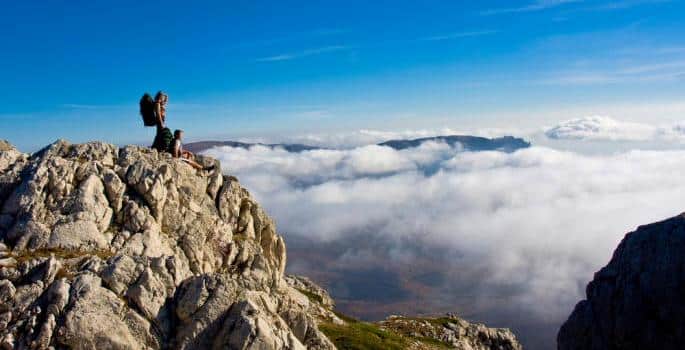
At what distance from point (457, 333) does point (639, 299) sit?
40913mm

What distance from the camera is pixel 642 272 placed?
65.2 metres

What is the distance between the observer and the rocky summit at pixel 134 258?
95.5 ft

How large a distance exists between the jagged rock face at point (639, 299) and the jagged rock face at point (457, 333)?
2350cm

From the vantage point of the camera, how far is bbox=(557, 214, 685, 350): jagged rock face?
196ft

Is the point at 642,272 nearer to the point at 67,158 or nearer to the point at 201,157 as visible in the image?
the point at 201,157

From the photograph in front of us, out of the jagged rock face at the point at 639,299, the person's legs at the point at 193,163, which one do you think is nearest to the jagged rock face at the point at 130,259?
the person's legs at the point at 193,163

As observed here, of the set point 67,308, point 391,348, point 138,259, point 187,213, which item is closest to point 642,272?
point 391,348

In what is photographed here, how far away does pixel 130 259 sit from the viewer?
3219cm

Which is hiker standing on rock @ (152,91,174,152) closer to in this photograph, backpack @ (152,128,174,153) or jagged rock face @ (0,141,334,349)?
backpack @ (152,128,174,153)

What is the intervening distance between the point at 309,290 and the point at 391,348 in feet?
130

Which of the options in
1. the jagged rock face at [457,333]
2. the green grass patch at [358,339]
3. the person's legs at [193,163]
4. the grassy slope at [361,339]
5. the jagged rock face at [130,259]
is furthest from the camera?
the jagged rock face at [457,333]

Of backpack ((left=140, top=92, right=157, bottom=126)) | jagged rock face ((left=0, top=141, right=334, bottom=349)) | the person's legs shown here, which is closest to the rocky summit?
jagged rock face ((left=0, top=141, right=334, bottom=349))

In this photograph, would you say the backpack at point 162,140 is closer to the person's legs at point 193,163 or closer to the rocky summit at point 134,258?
the person's legs at point 193,163

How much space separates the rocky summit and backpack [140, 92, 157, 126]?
5.06m
